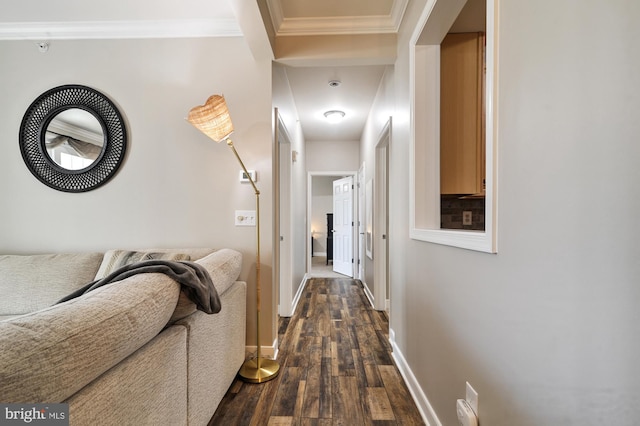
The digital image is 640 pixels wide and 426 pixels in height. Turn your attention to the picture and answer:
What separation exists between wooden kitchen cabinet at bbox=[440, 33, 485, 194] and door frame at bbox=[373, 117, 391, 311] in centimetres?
167

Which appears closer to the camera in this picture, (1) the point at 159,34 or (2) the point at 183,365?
(2) the point at 183,365

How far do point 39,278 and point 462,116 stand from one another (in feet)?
9.54

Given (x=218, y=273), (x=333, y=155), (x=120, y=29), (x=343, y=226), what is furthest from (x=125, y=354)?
(x=343, y=226)

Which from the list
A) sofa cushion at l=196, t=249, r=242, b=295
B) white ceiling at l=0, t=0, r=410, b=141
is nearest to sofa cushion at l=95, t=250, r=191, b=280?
sofa cushion at l=196, t=249, r=242, b=295

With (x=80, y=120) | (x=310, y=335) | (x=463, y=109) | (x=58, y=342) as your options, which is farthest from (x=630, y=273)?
(x=80, y=120)

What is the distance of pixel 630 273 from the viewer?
20.6 inches

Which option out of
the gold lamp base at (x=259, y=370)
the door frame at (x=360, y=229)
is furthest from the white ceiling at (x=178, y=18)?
the door frame at (x=360, y=229)

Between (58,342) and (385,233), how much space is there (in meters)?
3.22

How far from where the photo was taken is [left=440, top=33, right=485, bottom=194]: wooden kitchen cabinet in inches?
69.5

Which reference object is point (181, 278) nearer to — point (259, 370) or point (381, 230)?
point (259, 370)

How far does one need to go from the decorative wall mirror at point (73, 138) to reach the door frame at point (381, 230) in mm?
2625

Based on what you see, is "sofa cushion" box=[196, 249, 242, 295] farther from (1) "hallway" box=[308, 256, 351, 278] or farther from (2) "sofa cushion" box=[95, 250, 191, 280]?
(1) "hallway" box=[308, 256, 351, 278]

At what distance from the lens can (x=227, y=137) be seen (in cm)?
201

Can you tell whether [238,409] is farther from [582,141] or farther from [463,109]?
[463,109]
